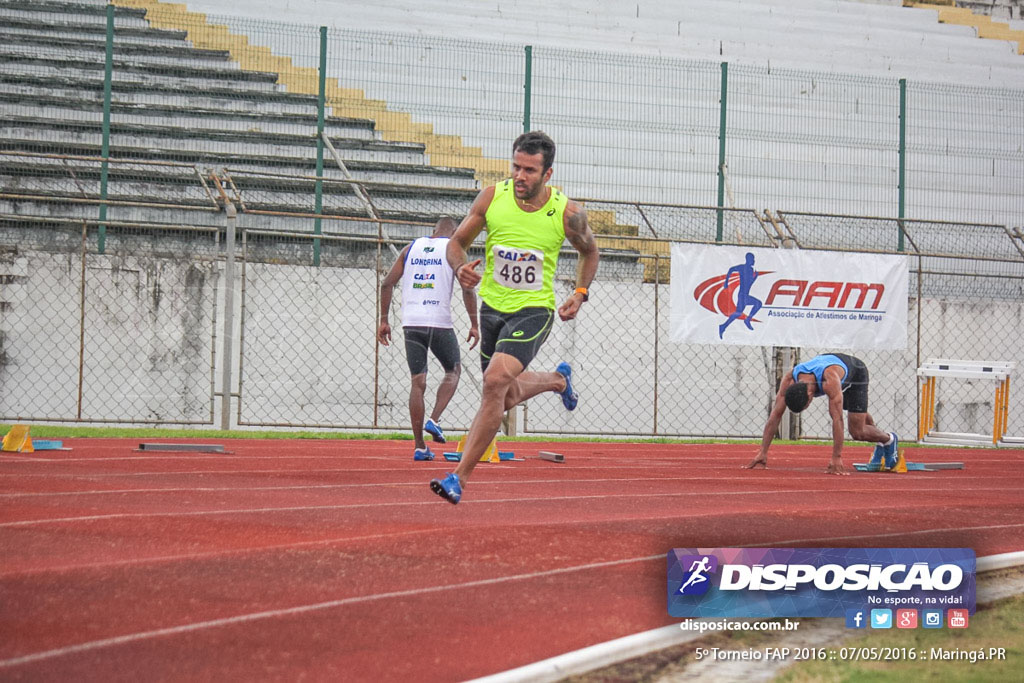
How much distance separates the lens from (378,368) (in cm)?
1410

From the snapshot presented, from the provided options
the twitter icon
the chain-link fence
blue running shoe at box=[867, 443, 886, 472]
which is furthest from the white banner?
the twitter icon

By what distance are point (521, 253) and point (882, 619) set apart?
127 inches

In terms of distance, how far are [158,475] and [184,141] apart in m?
9.58

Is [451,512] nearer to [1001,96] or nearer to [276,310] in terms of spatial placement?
[276,310]

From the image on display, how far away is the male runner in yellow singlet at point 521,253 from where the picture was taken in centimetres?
628

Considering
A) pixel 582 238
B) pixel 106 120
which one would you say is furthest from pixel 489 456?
pixel 106 120

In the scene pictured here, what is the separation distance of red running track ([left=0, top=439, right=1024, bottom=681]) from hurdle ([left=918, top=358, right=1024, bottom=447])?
523 centimetres

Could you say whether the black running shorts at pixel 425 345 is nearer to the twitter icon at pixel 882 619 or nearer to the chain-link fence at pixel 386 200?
the chain-link fence at pixel 386 200

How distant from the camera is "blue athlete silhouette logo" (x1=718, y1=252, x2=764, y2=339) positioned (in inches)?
550

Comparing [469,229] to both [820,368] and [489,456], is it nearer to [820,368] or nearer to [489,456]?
[489,456]

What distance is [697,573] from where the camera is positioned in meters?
3.84

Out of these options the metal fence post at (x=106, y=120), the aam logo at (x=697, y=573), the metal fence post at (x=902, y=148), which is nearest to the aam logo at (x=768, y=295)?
the metal fence post at (x=902, y=148)

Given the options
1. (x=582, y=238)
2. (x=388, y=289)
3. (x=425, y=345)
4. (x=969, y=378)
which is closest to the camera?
(x=582, y=238)

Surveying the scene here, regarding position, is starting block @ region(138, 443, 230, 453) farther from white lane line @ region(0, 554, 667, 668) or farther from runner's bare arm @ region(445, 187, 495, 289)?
white lane line @ region(0, 554, 667, 668)
